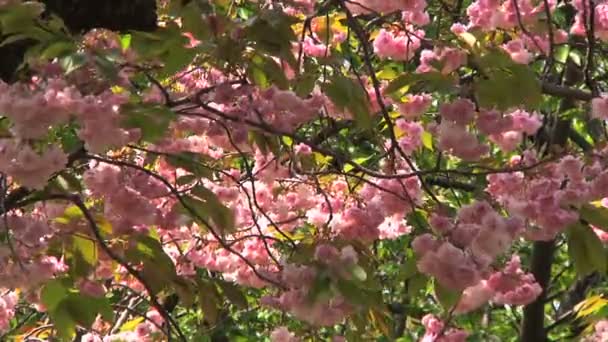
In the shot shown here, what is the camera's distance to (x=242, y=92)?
2.22 metres

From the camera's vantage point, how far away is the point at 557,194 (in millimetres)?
2469

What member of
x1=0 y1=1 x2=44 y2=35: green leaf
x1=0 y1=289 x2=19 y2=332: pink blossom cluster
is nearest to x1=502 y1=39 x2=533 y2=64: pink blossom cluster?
x1=0 y1=1 x2=44 y2=35: green leaf

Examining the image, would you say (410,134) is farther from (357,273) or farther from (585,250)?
(357,273)

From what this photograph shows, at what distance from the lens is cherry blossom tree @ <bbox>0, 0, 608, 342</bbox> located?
1964mm

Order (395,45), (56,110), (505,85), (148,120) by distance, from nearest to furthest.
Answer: (56,110) < (148,120) < (505,85) < (395,45)

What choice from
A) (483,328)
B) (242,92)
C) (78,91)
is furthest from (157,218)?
(483,328)

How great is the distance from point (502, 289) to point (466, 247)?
0.54m

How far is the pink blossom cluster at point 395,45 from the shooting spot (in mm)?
2973

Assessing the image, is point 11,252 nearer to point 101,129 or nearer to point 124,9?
point 101,129

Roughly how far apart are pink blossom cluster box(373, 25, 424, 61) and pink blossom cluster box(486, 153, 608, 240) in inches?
22.0

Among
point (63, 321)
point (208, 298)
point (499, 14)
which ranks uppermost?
point (499, 14)

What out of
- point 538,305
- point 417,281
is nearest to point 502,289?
point 417,281

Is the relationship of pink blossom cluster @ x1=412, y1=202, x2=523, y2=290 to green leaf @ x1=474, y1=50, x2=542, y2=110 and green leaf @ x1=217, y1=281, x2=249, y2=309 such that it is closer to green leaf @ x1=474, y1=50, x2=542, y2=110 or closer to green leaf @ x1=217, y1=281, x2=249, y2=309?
green leaf @ x1=474, y1=50, x2=542, y2=110

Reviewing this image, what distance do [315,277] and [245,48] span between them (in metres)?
0.47
